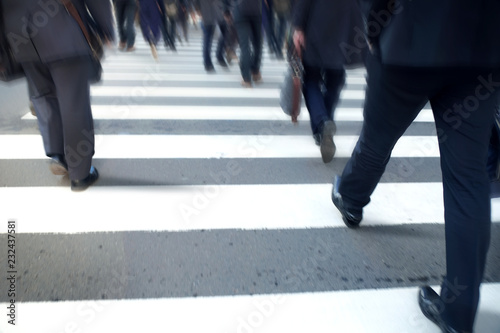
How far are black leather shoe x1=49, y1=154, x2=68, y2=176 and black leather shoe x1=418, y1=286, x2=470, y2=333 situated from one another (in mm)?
2500

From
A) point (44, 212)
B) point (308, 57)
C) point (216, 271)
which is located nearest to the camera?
point (216, 271)

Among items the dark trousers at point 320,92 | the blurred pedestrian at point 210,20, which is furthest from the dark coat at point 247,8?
the dark trousers at point 320,92

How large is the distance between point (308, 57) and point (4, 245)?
8.44 feet

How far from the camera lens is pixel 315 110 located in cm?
345

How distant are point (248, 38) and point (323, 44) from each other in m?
3.04

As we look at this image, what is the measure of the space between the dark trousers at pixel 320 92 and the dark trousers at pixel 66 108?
1820 millimetres

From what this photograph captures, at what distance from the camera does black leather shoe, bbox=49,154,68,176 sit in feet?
9.55

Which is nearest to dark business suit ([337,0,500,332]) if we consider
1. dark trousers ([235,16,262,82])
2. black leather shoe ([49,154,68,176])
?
black leather shoe ([49,154,68,176])

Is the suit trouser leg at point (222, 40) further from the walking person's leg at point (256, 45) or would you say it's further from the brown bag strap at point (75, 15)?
the brown bag strap at point (75, 15)

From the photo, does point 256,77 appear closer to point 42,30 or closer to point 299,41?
point 299,41

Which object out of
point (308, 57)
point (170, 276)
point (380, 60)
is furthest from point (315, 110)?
point (170, 276)

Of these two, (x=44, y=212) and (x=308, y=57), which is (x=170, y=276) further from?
(x=308, y=57)

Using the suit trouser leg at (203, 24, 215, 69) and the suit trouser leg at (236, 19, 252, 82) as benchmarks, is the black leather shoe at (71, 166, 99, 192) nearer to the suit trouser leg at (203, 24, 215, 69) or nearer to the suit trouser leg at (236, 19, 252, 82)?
the suit trouser leg at (236, 19, 252, 82)

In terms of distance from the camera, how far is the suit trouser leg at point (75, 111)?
2.52 meters
